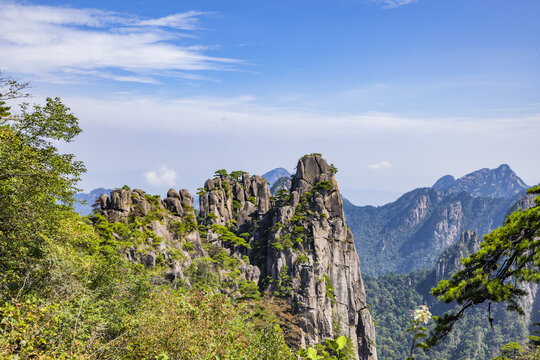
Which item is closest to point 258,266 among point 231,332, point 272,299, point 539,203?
point 272,299

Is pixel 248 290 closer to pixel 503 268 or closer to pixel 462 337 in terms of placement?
pixel 503 268

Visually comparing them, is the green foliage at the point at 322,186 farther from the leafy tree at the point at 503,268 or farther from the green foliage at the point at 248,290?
the leafy tree at the point at 503,268

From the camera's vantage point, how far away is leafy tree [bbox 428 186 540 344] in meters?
7.95

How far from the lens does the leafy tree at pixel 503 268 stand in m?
7.95

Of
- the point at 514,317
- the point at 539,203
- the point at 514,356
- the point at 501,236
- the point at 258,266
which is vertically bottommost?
the point at 514,317

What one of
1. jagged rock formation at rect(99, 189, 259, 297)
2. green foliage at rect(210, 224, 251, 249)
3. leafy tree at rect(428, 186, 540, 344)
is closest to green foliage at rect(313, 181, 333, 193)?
green foliage at rect(210, 224, 251, 249)

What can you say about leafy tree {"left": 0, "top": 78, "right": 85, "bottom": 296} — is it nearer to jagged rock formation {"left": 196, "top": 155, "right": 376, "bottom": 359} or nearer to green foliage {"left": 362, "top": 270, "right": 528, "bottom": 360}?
jagged rock formation {"left": 196, "top": 155, "right": 376, "bottom": 359}

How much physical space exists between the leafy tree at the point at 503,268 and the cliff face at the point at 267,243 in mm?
36523

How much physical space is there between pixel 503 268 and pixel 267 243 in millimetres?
53992

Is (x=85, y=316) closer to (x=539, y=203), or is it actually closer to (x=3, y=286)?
(x=3, y=286)

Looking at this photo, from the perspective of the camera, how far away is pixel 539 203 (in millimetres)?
8438

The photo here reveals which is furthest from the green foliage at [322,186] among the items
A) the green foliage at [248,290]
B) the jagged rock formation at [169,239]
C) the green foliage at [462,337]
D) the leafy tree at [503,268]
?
the green foliage at [462,337]

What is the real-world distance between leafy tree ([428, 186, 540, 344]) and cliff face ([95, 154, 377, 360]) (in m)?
36.5

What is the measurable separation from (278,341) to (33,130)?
60.0 ft
